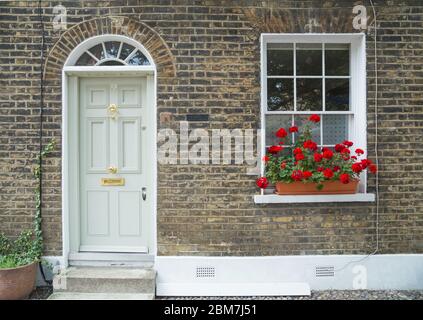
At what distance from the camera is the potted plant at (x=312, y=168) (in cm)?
463

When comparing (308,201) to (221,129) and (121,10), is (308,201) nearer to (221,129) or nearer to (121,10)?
(221,129)

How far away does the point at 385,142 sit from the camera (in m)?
4.93

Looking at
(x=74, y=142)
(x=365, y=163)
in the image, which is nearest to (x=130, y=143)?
(x=74, y=142)

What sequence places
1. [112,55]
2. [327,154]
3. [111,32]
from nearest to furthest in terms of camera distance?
1. [327,154]
2. [111,32]
3. [112,55]

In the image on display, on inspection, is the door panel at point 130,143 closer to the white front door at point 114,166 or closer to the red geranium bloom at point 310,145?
the white front door at point 114,166

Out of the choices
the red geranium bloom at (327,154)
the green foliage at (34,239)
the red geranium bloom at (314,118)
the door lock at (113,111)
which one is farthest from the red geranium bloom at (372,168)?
the green foliage at (34,239)

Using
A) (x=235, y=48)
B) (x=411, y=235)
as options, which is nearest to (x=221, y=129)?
(x=235, y=48)

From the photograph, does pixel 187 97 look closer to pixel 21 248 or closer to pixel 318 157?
pixel 318 157

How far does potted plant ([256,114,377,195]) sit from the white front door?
1.58m

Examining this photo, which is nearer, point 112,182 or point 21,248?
point 21,248

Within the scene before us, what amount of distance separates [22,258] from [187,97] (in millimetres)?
2801

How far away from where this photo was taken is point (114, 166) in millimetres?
5023

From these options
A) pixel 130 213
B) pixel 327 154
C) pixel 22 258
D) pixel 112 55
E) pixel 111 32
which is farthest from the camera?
pixel 130 213

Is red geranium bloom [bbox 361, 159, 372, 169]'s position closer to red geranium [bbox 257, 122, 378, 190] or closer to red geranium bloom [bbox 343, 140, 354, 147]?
red geranium [bbox 257, 122, 378, 190]
